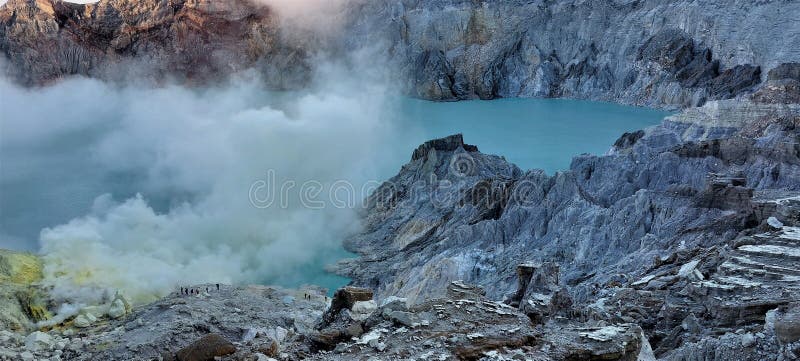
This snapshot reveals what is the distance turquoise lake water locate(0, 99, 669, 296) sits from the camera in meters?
30.7

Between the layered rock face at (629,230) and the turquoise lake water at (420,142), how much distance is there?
4118 mm

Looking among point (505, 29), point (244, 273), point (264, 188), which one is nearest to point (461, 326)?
point (244, 273)

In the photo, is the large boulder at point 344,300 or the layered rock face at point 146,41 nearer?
the large boulder at point 344,300

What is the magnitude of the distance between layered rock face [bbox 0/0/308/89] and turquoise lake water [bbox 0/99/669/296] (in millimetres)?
22020

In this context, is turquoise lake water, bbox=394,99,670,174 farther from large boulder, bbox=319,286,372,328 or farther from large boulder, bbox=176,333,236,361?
large boulder, bbox=176,333,236,361

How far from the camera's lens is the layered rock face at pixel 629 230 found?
9.79 m

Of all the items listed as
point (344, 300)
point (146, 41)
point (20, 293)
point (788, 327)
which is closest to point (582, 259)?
point (344, 300)

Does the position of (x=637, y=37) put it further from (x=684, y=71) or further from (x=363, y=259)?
(x=363, y=259)

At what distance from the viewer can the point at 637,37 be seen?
60750 mm

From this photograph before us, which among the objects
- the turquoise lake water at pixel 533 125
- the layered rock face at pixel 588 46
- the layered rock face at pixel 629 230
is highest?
the layered rock face at pixel 588 46

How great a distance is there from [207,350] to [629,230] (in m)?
13.8

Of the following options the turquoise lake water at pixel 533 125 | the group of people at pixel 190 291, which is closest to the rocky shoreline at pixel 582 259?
the group of people at pixel 190 291

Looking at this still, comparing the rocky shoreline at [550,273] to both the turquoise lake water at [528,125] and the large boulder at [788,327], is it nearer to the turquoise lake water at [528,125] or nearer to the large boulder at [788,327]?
the large boulder at [788,327]

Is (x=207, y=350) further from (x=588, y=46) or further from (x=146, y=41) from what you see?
(x=146, y=41)
